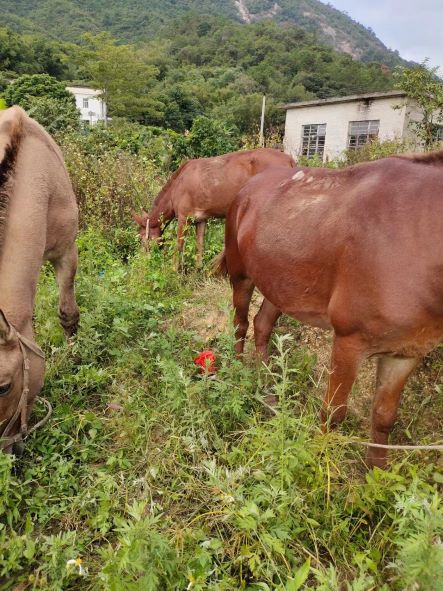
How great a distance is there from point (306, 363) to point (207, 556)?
183cm

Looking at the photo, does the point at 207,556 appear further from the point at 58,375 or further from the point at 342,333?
the point at 58,375

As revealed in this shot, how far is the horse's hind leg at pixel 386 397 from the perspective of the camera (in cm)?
252

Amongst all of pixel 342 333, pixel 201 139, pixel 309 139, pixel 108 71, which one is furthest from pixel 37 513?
pixel 108 71

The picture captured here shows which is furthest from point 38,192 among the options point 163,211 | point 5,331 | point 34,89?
point 34,89

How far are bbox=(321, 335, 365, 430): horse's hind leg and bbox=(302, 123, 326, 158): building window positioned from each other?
2844cm

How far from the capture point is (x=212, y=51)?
80250 mm

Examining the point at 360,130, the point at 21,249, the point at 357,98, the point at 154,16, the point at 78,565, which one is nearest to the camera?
the point at 78,565

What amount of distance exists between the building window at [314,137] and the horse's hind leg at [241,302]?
27.2m

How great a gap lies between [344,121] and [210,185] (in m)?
23.7

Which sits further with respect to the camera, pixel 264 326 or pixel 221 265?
pixel 221 265

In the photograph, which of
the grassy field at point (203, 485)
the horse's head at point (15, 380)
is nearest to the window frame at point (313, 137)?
the grassy field at point (203, 485)

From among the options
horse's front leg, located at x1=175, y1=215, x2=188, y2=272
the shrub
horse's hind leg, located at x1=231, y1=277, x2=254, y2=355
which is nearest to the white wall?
the shrub

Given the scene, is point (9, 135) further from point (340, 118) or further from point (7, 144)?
point (340, 118)

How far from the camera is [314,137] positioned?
96.7 ft
